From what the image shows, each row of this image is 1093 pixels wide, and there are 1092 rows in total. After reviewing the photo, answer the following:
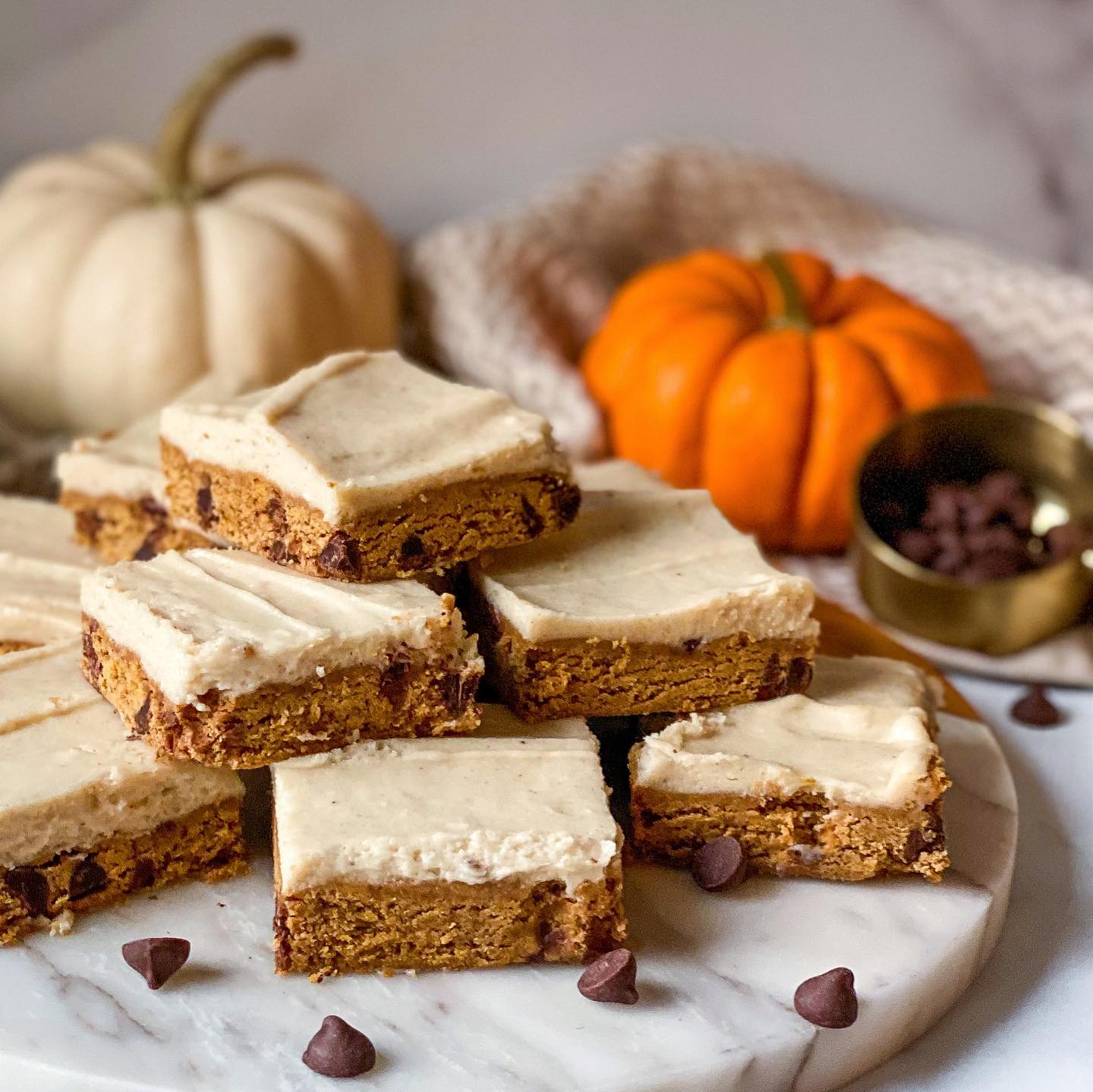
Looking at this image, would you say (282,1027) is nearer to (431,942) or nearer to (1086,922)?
(431,942)

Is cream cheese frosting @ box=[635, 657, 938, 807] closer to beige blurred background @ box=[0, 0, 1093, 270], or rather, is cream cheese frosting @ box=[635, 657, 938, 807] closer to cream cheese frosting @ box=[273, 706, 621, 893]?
cream cheese frosting @ box=[273, 706, 621, 893]

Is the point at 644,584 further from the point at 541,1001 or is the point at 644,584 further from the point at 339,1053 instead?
the point at 339,1053

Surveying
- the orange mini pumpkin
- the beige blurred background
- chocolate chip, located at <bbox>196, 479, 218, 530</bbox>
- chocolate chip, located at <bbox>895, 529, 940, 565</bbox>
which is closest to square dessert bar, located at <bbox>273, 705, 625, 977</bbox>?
chocolate chip, located at <bbox>196, 479, 218, 530</bbox>

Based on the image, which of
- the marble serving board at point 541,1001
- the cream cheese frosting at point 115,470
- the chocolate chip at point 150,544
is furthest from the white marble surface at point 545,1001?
the cream cheese frosting at point 115,470

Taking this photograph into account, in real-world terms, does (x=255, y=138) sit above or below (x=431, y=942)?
above

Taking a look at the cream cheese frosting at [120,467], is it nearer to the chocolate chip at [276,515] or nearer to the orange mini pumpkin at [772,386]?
the chocolate chip at [276,515]

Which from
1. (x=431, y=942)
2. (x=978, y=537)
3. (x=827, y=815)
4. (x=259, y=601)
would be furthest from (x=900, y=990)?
(x=978, y=537)

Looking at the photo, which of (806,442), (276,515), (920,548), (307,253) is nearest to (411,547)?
(276,515)
